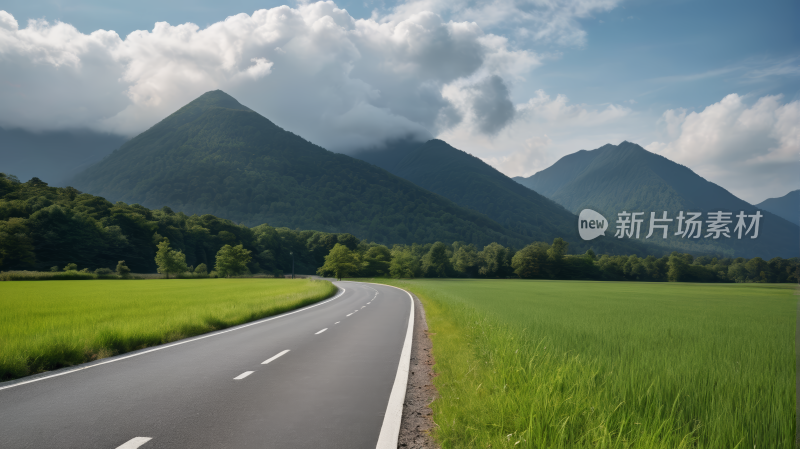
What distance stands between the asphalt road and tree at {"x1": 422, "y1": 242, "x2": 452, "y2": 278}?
11142cm

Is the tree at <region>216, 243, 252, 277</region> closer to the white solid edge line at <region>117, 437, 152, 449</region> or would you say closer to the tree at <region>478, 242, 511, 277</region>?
the tree at <region>478, 242, 511, 277</region>

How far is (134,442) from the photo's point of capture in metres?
3.87

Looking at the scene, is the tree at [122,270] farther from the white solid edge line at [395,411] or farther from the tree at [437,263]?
the white solid edge line at [395,411]

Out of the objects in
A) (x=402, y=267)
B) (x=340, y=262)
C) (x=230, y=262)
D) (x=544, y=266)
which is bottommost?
(x=230, y=262)

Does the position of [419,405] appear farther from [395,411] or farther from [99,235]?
[99,235]

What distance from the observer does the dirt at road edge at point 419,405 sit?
4.21 metres

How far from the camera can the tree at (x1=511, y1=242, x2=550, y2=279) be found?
116 metres

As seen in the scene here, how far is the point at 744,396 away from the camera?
4520mm
